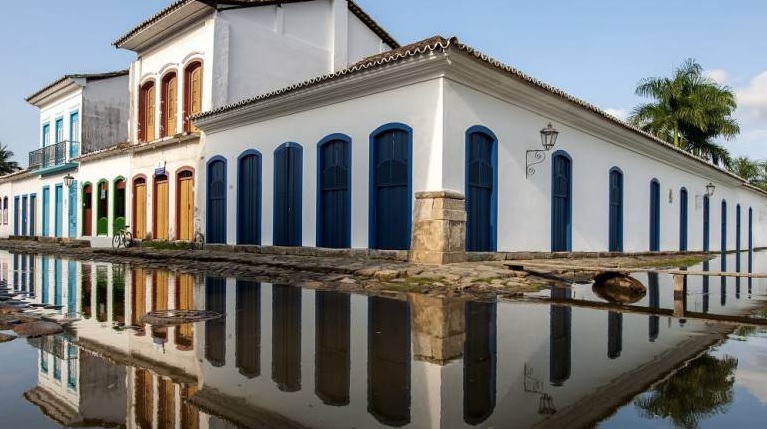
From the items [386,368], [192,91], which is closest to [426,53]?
[386,368]

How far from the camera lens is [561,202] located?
13469mm

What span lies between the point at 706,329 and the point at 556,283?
3.74 meters

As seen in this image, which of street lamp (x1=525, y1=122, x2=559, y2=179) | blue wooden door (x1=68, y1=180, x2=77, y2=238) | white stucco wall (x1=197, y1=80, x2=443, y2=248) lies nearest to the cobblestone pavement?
white stucco wall (x1=197, y1=80, x2=443, y2=248)

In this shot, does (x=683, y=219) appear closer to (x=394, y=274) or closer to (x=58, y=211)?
(x=394, y=274)

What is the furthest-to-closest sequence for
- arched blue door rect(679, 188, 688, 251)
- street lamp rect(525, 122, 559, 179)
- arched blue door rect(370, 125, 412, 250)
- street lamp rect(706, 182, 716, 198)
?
street lamp rect(706, 182, 716, 198)
arched blue door rect(679, 188, 688, 251)
street lamp rect(525, 122, 559, 179)
arched blue door rect(370, 125, 412, 250)

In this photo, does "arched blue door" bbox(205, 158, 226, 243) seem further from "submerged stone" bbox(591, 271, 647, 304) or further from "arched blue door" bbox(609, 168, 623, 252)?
"arched blue door" bbox(609, 168, 623, 252)

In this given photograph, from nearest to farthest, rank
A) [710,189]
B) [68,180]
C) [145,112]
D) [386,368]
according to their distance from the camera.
A: [386,368] < [145,112] < [710,189] < [68,180]

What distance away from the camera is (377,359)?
381cm

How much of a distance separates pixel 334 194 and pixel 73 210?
19.2 meters

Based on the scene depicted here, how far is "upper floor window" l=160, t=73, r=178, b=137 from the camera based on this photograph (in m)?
19.0

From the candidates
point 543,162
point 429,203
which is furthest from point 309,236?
point 543,162

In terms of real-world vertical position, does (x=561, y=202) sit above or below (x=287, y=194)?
below

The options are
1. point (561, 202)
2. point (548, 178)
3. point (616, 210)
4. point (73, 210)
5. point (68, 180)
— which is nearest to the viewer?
point (548, 178)

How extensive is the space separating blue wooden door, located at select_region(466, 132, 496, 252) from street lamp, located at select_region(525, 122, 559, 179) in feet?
4.47
